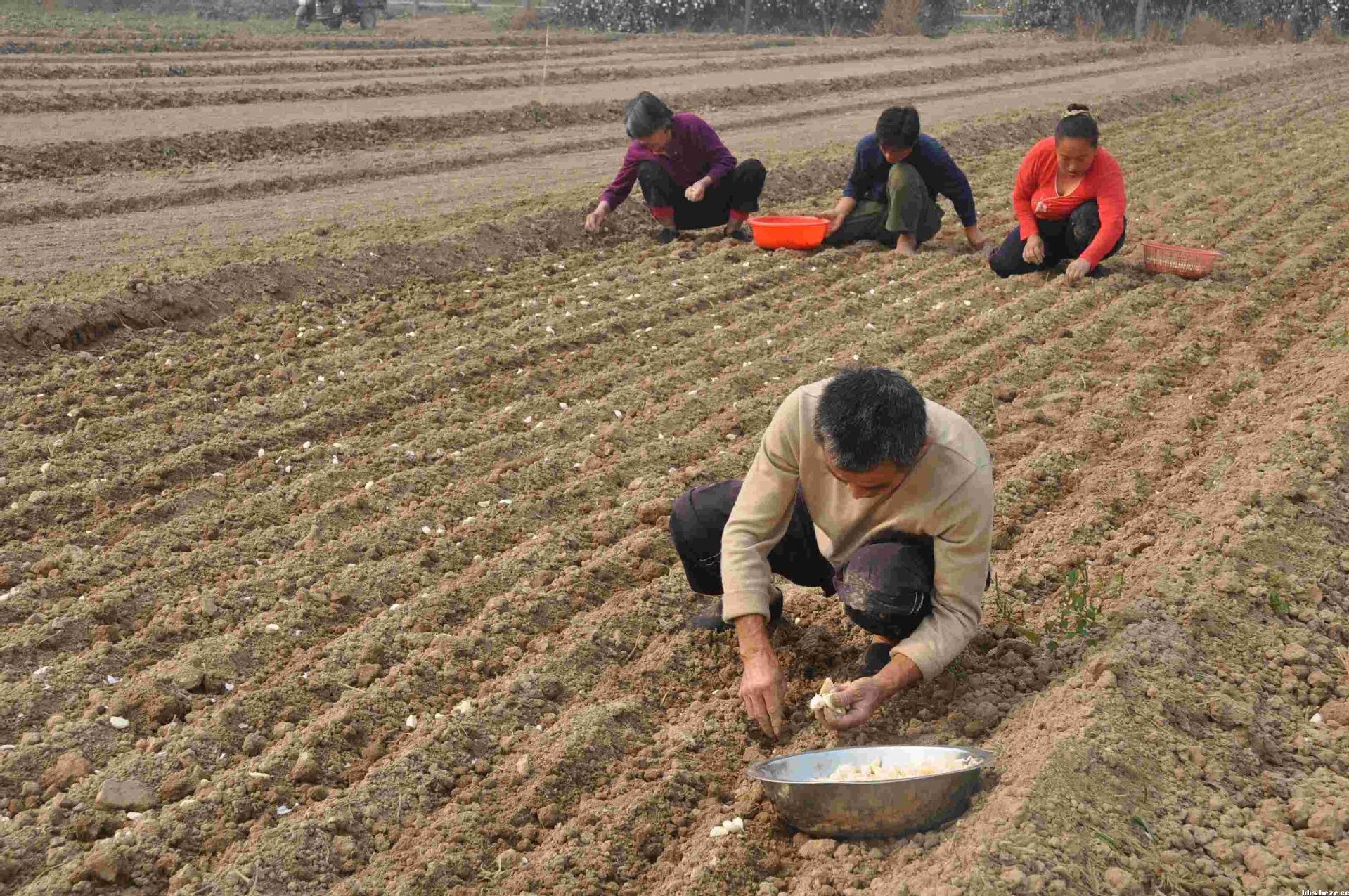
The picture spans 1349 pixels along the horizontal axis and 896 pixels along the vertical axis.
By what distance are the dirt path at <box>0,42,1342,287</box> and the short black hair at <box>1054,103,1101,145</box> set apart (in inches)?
102

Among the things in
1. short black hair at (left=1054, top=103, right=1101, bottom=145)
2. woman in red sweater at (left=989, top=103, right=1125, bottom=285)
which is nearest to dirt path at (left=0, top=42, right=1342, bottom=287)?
woman in red sweater at (left=989, top=103, right=1125, bottom=285)

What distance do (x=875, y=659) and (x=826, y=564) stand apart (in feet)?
0.96

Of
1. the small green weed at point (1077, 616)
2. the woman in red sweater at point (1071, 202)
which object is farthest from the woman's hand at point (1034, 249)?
the small green weed at point (1077, 616)

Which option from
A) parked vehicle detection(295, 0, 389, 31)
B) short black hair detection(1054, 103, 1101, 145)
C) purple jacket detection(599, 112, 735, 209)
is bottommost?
purple jacket detection(599, 112, 735, 209)

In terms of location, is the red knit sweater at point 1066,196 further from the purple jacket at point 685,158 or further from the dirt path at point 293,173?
the dirt path at point 293,173

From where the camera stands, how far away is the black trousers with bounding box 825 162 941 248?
22.6 ft

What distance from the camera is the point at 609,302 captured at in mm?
6211

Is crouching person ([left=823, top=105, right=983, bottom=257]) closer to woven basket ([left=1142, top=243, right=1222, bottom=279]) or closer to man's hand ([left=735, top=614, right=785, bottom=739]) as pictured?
woven basket ([left=1142, top=243, right=1222, bottom=279])

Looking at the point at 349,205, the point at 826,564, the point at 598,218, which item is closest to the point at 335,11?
the point at 349,205

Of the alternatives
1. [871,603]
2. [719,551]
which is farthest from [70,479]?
[871,603]

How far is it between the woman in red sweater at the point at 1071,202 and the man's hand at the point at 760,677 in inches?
156

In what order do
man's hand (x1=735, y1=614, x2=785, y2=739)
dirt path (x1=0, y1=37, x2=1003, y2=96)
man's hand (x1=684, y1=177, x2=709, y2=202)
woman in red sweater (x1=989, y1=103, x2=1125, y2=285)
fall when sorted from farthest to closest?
dirt path (x1=0, y1=37, x2=1003, y2=96) < man's hand (x1=684, y1=177, x2=709, y2=202) < woman in red sweater (x1=989, y1=103, x2=1125, y2=285) < man's hand (x1=735, y1=614, x2=785, y2=739)

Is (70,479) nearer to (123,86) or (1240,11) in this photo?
(123,86)

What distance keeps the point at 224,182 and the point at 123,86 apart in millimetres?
5598
